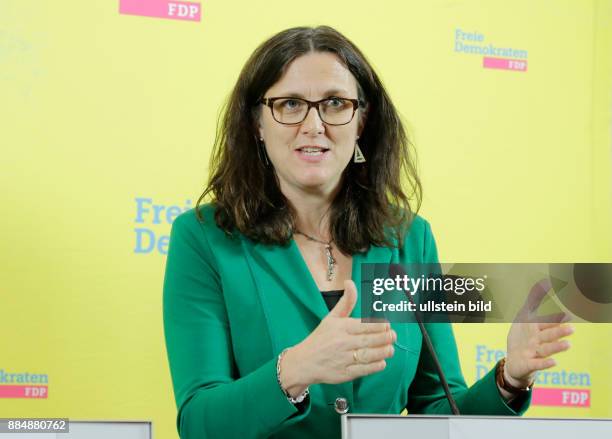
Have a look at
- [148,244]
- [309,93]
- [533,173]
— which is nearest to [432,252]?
[309,93]

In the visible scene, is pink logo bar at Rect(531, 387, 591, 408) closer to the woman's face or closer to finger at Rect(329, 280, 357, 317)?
the woman's face

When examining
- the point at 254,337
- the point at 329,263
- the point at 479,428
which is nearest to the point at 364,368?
the point at 479,428

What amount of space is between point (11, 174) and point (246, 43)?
0.70 meters

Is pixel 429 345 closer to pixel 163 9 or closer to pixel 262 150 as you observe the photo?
pixel 262 150

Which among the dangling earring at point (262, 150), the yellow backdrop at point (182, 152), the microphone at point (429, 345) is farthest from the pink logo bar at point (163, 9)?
the microphone at point (429, 345)

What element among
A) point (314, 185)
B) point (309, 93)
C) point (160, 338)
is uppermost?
point (309, 93)

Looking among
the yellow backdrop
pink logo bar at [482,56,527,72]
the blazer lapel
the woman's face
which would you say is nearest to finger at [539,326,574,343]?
the blazer lapel

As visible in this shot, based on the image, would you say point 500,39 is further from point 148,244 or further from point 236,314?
point 236,314

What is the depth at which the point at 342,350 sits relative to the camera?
40.1 inches

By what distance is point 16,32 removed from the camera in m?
1.94

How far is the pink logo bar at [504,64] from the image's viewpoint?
93.1 inches

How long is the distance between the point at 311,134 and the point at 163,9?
889 mm

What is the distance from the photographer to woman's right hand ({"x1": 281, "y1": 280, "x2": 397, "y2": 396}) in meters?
1.00

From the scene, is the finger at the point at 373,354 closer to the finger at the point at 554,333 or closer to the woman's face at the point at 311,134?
the finger at the point at 554,333
